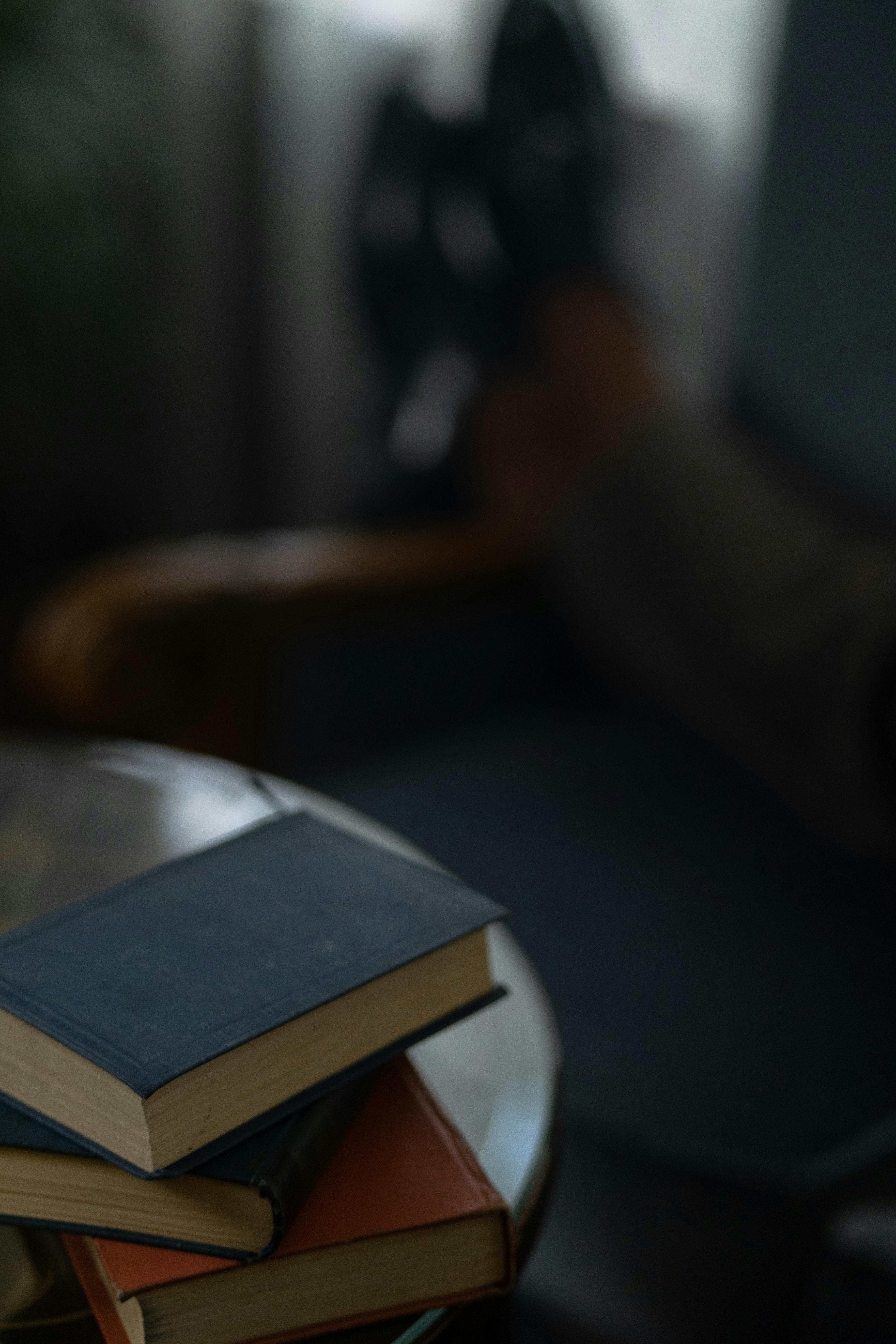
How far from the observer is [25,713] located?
7.86 feet

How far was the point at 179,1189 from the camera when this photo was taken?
37 cm

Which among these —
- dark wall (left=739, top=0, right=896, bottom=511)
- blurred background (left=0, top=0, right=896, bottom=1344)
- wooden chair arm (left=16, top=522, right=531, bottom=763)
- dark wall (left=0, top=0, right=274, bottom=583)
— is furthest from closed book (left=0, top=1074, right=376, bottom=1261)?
dark wall (left=0, top=0, right=274, bottom=583)

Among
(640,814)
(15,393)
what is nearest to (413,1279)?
(640,814)

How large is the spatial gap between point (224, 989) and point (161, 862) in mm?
288

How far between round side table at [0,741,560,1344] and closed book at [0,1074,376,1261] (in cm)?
5

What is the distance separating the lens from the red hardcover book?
1.21 feet

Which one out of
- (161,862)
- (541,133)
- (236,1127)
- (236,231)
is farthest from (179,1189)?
(236,231)

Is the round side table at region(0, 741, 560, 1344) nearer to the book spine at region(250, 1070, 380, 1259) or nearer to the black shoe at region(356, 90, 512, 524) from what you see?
the book spine at region(250, 1070, 380, 1259)

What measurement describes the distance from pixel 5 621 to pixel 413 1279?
8.33 ft

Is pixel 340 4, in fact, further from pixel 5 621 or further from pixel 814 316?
pixel 5 621

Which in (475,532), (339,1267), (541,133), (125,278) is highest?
(541,133)

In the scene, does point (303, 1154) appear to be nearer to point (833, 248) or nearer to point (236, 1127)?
point (236, 1127)

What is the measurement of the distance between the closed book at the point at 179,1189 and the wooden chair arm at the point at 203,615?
72 cm

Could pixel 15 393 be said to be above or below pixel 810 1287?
above
